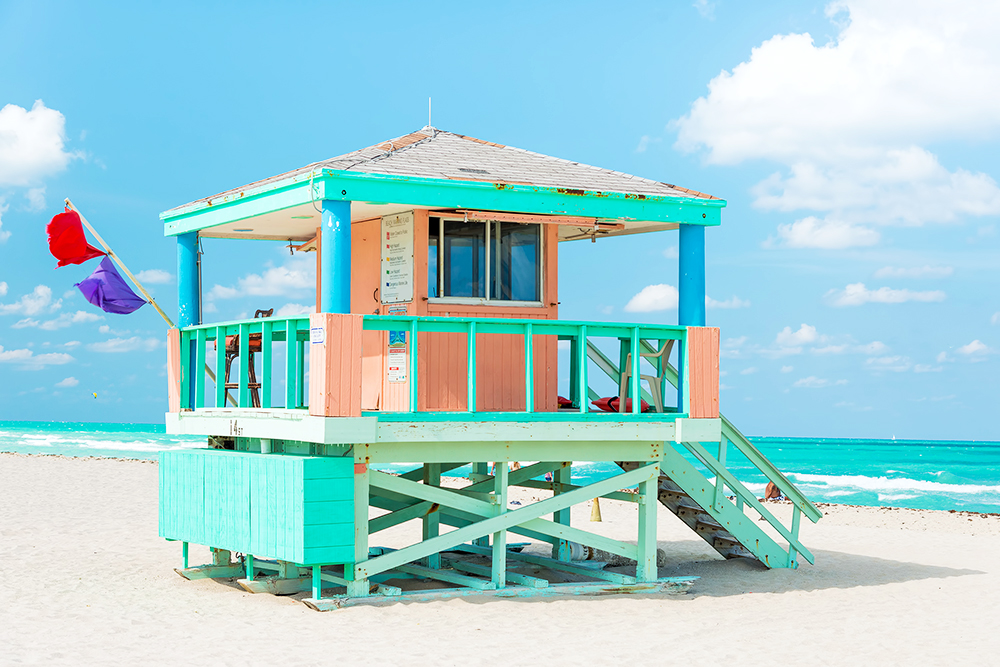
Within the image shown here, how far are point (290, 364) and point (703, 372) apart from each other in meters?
4.47

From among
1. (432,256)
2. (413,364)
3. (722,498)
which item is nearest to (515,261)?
(432,256)

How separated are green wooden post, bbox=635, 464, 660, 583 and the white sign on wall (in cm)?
337

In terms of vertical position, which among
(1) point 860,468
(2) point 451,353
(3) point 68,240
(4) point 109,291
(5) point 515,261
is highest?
(3) point 68,240

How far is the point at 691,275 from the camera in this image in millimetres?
12547

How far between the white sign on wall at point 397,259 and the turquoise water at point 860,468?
2416cm

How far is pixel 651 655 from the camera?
9.48 m

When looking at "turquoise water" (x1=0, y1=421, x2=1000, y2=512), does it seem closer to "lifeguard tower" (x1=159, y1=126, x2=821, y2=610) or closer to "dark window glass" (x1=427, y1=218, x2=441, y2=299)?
"lifeguard tower" (x1=159, y1=126, x2=821, y2=610)

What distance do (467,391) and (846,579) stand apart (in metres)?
5.75

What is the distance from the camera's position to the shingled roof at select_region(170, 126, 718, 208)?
11.5m

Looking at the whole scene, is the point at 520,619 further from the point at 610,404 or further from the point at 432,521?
the point at 610,404

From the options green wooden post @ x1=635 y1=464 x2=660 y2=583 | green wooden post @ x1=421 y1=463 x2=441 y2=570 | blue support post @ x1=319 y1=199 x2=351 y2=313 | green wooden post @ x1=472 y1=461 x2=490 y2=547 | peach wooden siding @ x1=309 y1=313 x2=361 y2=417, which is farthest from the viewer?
green wooden post @ x1=472 y1=461 x2=490 y2=547

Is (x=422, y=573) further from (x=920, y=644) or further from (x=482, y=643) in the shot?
(x=920, y=644)

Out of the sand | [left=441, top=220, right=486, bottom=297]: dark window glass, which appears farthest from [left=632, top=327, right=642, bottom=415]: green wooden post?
the sand

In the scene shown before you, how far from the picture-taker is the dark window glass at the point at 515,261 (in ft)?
41.5
